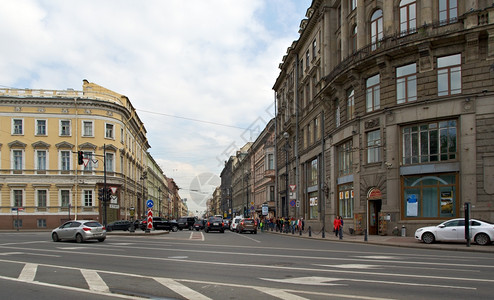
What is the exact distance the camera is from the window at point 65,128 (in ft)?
186

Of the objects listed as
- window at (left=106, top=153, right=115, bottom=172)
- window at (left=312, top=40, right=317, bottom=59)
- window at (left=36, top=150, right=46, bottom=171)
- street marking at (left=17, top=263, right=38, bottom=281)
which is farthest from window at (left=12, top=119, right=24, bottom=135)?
street marking at (left=17, top=263, right=38, bottom=281)

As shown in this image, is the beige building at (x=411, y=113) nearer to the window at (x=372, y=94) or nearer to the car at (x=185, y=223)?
the window at (x=372, y=94)

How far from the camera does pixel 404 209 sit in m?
30.4

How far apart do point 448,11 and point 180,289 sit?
86.2 ft

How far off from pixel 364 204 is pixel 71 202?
36981 millimetres

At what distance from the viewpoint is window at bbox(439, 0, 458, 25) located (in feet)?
93.1

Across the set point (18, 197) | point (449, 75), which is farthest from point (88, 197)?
point (449, 75)

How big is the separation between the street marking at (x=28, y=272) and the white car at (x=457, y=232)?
63.0 ft

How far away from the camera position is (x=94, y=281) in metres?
10.7

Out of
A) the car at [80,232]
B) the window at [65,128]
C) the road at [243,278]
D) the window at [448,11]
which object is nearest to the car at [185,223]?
the window at [65,128]

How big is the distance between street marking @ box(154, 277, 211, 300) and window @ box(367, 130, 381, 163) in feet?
79.5

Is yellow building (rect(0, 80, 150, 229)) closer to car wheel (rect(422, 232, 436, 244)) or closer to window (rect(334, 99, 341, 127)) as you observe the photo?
window (rect(334, 99, 341, 127))

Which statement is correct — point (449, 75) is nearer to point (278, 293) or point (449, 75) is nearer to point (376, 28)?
point (376, 28)

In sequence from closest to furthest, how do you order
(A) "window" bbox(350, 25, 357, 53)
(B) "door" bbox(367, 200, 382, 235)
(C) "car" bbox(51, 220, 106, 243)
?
(C) "car" bbox(51, 220, 106, 243)
(B) "door" bbox(367, 200, 382, 235)
(A) "window" bbox(350, 25, 357, 53)
